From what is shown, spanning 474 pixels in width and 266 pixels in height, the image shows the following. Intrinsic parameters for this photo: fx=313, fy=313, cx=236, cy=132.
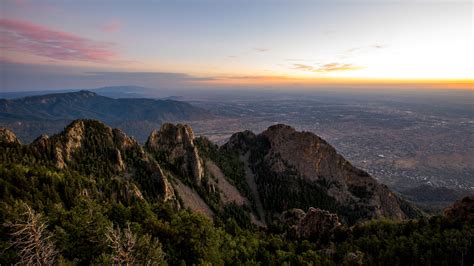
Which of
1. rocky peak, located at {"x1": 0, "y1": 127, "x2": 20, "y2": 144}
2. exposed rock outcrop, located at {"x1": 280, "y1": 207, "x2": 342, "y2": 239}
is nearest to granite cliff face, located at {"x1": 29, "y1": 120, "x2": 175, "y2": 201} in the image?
rocky peak, located at {"x1": 0, "y1": 127, "x2": 20, "y2": 144}

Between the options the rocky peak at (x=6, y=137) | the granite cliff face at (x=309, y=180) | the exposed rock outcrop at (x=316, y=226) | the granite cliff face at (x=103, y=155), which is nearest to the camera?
the exposed rock outcrop at (x=316, y=226)

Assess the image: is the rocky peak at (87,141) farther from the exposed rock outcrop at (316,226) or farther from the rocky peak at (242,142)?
the rocky peak at (242,142)

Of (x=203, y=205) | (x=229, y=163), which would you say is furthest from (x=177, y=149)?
→ (x=229, y=163)

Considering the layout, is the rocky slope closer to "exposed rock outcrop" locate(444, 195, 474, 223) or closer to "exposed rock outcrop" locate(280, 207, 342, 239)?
"exposed rock outcrop" locate(280, 207, 342, 239)

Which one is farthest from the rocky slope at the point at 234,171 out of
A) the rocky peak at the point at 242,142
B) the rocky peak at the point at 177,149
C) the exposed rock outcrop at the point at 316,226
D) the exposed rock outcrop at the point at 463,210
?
the exposed rock outcrop at the point at 463,210

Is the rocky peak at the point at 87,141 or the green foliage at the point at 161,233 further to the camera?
the rocky peak at the point at 87,141

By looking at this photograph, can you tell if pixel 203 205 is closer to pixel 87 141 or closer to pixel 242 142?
pixel 87 141
